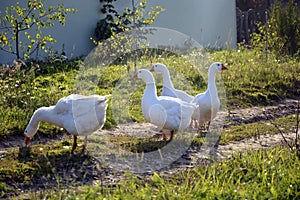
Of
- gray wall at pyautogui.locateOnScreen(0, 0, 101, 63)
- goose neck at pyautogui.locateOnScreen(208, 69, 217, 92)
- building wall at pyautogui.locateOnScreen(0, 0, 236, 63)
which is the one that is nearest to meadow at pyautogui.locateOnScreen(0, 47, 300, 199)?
goose neck at pyautogui.locateOnScreen(208, 69, 217, 92)

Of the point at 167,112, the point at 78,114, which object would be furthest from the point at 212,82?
the point at 78,114

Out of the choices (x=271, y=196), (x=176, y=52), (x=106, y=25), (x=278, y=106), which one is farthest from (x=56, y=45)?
(x=271, y=196)

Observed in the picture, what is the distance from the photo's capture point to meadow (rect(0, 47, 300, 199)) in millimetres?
5000

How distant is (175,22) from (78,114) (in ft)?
37.0

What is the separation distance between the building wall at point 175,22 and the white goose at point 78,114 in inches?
266

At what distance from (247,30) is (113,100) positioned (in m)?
11.2

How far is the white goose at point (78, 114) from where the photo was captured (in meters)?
6.57

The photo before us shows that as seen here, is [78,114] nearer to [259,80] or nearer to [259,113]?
[259,113]

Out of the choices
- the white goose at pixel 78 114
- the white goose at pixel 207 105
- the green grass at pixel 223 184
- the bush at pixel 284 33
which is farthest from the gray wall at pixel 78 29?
the green grass at pixel 223 184

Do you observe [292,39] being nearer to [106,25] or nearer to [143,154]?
[106,25]

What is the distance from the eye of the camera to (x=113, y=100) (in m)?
9.43

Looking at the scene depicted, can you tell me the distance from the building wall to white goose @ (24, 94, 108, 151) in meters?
6.77

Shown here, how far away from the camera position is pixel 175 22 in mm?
17547

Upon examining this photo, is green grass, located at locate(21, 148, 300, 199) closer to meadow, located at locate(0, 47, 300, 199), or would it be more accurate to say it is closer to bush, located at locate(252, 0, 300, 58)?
meadow, located at locate(0, 47, 300, 199)
